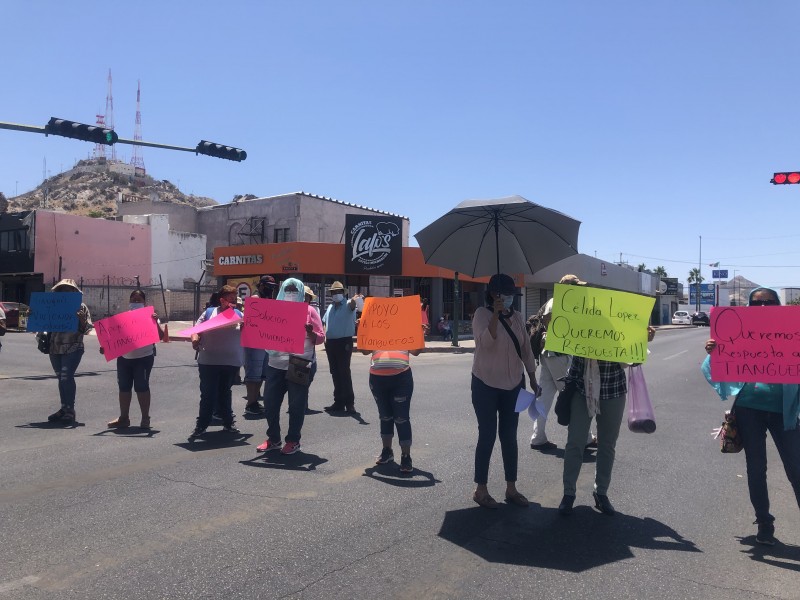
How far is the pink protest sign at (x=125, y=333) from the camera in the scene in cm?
799

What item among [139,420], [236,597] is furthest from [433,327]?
[236,597]

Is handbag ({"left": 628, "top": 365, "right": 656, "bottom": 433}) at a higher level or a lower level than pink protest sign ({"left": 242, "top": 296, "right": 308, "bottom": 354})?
lower

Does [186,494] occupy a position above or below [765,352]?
below

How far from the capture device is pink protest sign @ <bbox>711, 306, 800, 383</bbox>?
4602mm

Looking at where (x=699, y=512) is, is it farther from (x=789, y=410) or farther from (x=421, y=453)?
(x=421, y=453)

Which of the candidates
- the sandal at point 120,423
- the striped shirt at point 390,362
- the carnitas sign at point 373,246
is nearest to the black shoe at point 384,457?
the striped shirt at point 390,362

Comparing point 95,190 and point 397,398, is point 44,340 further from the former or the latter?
point 95,190

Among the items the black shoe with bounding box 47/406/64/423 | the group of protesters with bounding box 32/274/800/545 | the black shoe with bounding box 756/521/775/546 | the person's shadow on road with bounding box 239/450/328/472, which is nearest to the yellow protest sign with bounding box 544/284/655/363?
the group of protesters with bounding box 32/274/800/545

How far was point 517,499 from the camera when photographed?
5.48 metres

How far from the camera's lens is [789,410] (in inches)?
181

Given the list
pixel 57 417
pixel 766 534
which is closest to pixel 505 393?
pixel 766 534

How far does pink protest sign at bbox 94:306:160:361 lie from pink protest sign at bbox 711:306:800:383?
620 centimetres

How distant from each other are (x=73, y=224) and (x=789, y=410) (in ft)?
151

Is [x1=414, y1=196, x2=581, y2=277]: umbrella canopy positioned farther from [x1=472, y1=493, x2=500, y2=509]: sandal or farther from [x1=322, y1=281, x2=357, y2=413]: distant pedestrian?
[x1=322, y1=281, x2=357, y2=413]: distant pedestrian
